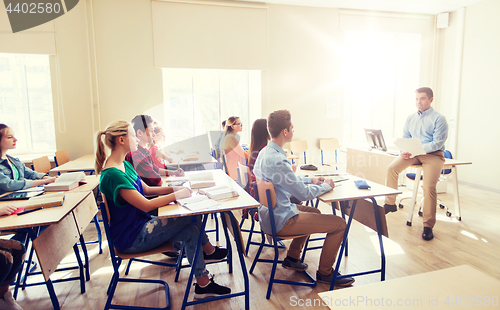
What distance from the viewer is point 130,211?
6.18 ft

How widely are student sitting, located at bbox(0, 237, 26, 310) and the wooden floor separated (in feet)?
1.10

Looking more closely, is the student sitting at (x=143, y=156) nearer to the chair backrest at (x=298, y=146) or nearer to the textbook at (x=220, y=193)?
the textbook at (x=220, y=193)

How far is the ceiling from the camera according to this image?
5254 millimetres

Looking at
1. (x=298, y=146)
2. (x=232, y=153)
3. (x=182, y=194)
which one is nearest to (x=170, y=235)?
(x=182, y=194)

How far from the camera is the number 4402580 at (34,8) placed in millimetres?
4430

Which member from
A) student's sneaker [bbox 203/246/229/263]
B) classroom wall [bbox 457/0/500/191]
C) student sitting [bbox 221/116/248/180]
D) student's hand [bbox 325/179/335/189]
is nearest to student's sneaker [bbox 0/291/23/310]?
student's sneaker [bbox 203/246/229/263]

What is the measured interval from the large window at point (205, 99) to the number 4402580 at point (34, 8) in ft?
5.96

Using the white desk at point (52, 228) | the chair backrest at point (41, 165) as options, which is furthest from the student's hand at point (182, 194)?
the chair backrest at point (41, 165)

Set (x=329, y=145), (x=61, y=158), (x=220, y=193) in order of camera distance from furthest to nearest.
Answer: (x=329, y=145) → (x=61, y=158) → (x=220, y=193)

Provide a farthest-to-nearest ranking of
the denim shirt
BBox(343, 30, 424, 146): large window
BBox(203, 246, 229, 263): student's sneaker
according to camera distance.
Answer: BBox(343, 30, 424, 146): large window
the denim shirt
BBox(203, 246, 229, 263): student's sneaker

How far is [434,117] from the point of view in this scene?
11.1 feet

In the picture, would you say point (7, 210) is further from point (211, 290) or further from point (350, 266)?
point (350, 266)

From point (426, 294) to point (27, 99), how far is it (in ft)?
19.0

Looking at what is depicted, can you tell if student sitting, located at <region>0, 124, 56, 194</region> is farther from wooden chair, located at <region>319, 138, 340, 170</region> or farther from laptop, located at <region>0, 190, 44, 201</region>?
A: wooden chair, located at <region>319, 138, 340, 170</region>
